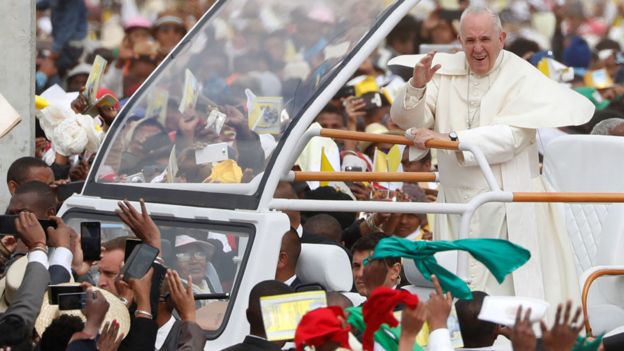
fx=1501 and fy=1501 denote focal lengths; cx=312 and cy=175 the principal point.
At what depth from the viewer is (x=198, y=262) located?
6.81 m

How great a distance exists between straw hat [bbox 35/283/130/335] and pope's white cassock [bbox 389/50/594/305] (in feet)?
5.69

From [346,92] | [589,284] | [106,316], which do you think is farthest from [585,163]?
[346,92]

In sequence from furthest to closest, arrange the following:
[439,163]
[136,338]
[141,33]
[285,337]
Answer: [141,33] → [439,163] → [136,338] → [285,337]

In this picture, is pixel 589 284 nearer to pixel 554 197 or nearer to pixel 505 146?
pixel 554 197

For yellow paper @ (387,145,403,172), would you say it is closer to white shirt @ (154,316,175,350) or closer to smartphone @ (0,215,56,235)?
white shirt @ (154,316,175,350)

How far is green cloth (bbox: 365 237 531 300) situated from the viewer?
19.5ft

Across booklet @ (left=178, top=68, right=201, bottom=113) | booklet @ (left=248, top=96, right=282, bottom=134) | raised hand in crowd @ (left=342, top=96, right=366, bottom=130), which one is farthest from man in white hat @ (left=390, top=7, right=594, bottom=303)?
raised hand in crowd @ (left=342, top=96, right=366, bottom=130)

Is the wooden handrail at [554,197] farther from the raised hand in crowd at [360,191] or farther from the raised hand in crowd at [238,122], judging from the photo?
the raised hand in crowd at [360,191]

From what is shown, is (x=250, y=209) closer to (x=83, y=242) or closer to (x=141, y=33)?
(x=83, y=242)

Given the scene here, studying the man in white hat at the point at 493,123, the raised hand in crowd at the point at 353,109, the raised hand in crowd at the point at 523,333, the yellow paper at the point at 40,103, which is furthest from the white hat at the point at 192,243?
the raised hand in crowd at the point at 353,109

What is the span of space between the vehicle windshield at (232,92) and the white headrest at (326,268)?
17.0 inches

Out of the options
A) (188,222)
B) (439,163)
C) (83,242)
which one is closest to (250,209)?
(188,222)

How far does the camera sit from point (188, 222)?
690 cm

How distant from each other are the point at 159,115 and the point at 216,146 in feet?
1.67
